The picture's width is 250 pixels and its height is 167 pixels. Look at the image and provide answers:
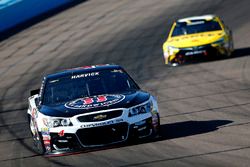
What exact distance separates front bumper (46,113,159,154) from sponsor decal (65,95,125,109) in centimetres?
43

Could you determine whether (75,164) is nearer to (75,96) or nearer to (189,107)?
(75,96)

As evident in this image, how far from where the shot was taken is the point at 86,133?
11727 millimetres

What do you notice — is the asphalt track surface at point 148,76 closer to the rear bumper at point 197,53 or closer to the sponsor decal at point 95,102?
the rear bumper at point 197,53

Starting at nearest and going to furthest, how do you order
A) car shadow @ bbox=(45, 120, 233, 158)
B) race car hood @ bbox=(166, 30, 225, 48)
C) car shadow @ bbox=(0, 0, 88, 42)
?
car shadow @ bbox=(45, 120, 233, 158)
race car hood @ bbox=(166, 30, 225, 48)
car shadow @ bbox=(0, 0, 88, 42)

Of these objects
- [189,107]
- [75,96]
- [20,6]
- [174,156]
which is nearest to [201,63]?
[189,107]

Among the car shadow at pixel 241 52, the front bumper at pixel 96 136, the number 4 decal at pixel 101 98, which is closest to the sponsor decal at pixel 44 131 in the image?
the front bumper at pixel 96 136

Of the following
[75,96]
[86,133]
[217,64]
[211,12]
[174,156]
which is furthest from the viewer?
[211,12]

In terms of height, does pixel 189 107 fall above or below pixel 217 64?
above

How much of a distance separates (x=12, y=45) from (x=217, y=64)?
1329cm

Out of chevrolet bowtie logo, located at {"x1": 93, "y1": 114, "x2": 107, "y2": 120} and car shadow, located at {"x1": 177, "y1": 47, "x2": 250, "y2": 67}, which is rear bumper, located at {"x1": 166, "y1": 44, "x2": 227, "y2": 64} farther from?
chevrolet bowtie logo, located at {"x1": 93, "y1": 114, "x2": 107, "y2": 120}

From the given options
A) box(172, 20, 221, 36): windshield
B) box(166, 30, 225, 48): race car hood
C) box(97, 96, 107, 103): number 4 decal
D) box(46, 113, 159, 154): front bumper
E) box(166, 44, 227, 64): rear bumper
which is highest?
box(97, 96, 107, 103): number 4 decal

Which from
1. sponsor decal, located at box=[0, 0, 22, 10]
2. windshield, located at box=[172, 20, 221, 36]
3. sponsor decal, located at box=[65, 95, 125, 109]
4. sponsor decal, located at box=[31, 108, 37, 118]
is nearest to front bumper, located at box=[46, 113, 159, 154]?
sponsor decal, located at box=[65, 95, 125, 109]

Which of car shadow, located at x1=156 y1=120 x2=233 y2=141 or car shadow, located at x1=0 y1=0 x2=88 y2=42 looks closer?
car shadow, located at x1=156 y1=120 x2=233 y2=141

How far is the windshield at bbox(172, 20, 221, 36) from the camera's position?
83.2ft
